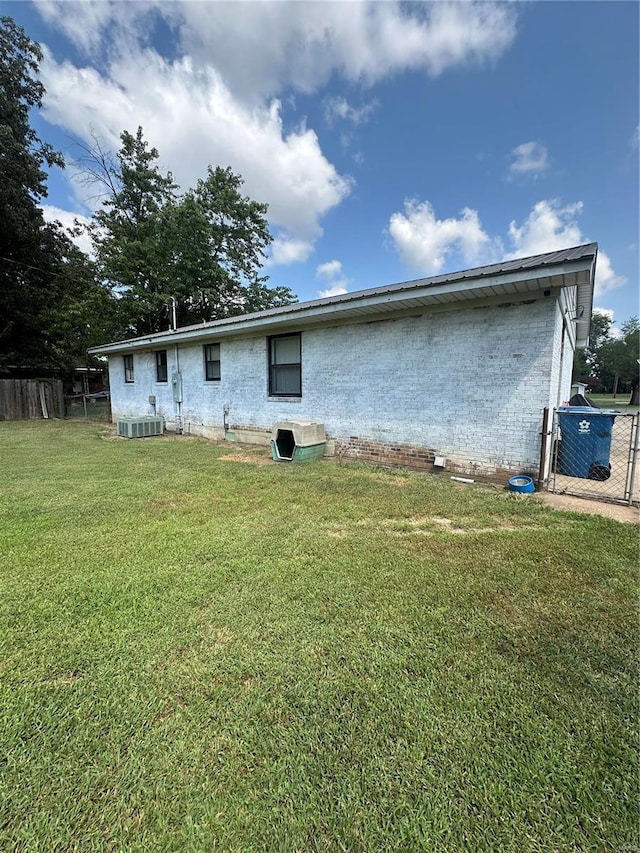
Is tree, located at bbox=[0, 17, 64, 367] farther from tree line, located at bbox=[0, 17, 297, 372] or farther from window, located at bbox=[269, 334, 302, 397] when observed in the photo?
window, located at bbox=[269, 334, 302, 397]

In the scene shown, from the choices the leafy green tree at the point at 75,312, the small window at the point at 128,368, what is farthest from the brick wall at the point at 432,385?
the leafy green tree at the point at 75,312

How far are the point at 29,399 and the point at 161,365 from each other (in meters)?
8.55

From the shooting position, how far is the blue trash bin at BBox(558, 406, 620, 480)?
16.9 ft

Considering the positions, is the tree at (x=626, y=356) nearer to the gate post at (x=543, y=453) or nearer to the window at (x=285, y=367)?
the gate post at (x=543, y=453)

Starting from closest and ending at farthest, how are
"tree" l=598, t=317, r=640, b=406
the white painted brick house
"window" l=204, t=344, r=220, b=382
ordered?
the white painted brick house
"window" l=204, t=344, r=220, b=382
"tree" l=598, t=317, r=640, b=406

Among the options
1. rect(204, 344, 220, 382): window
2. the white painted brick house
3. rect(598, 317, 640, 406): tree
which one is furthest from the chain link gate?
rect(598, 317, 640, 406): tree

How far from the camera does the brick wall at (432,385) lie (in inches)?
197

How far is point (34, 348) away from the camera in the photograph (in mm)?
19484

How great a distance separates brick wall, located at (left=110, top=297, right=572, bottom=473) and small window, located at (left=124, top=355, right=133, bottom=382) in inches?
267

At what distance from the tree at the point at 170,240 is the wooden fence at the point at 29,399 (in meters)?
5.76

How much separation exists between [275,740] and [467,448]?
16.1 feet

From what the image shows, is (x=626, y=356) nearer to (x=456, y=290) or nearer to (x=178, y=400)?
(x=456, y=290)

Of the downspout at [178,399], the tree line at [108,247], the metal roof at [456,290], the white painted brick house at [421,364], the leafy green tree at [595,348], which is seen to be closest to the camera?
the metal roof at [456,290]

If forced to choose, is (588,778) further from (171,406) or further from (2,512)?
(171,406)
